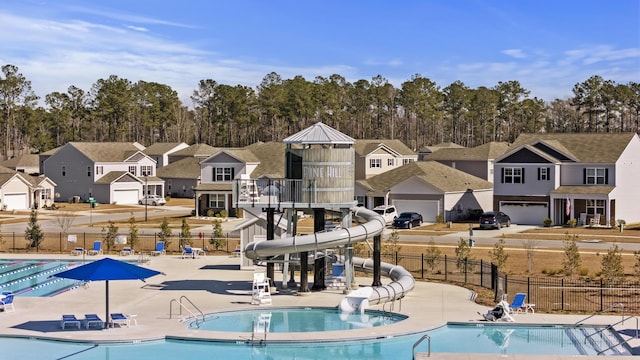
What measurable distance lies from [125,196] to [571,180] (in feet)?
162

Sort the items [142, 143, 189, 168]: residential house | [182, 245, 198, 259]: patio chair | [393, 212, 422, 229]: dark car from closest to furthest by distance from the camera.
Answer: [182, 245, 198, 259]: patio chair < [393, 212, 422, 229]: dark car < [142, 143, 189, 168]: residential house

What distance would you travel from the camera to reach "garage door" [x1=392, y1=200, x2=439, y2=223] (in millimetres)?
75812

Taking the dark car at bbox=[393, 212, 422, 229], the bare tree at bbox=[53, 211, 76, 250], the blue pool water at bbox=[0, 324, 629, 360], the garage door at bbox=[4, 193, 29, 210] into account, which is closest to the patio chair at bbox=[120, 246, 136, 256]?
the bare tree at bbox=[53, 211, 76, 250]

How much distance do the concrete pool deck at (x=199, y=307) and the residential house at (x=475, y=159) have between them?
5286 cm

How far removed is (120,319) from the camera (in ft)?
104

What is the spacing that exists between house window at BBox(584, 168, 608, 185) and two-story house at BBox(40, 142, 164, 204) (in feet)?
154

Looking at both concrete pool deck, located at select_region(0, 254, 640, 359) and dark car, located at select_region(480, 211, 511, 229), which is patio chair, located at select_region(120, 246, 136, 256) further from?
dark car, located at select_region(480, 211, 511, 229)

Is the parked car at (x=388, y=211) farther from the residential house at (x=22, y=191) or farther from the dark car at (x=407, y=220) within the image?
the residential house at (x=22, y=191)

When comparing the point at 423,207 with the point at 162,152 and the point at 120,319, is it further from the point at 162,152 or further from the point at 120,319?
the point at 162,152

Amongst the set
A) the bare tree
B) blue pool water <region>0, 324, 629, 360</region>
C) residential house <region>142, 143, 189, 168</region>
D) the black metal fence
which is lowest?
blue pool water <region>0, 324, 629, 360</region>

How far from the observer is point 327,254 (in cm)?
4084

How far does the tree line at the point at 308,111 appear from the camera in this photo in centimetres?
15888

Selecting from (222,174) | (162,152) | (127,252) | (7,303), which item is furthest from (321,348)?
(162,152)

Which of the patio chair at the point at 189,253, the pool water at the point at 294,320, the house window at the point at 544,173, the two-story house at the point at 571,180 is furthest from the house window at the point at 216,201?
the pool water at the point at 294,320
